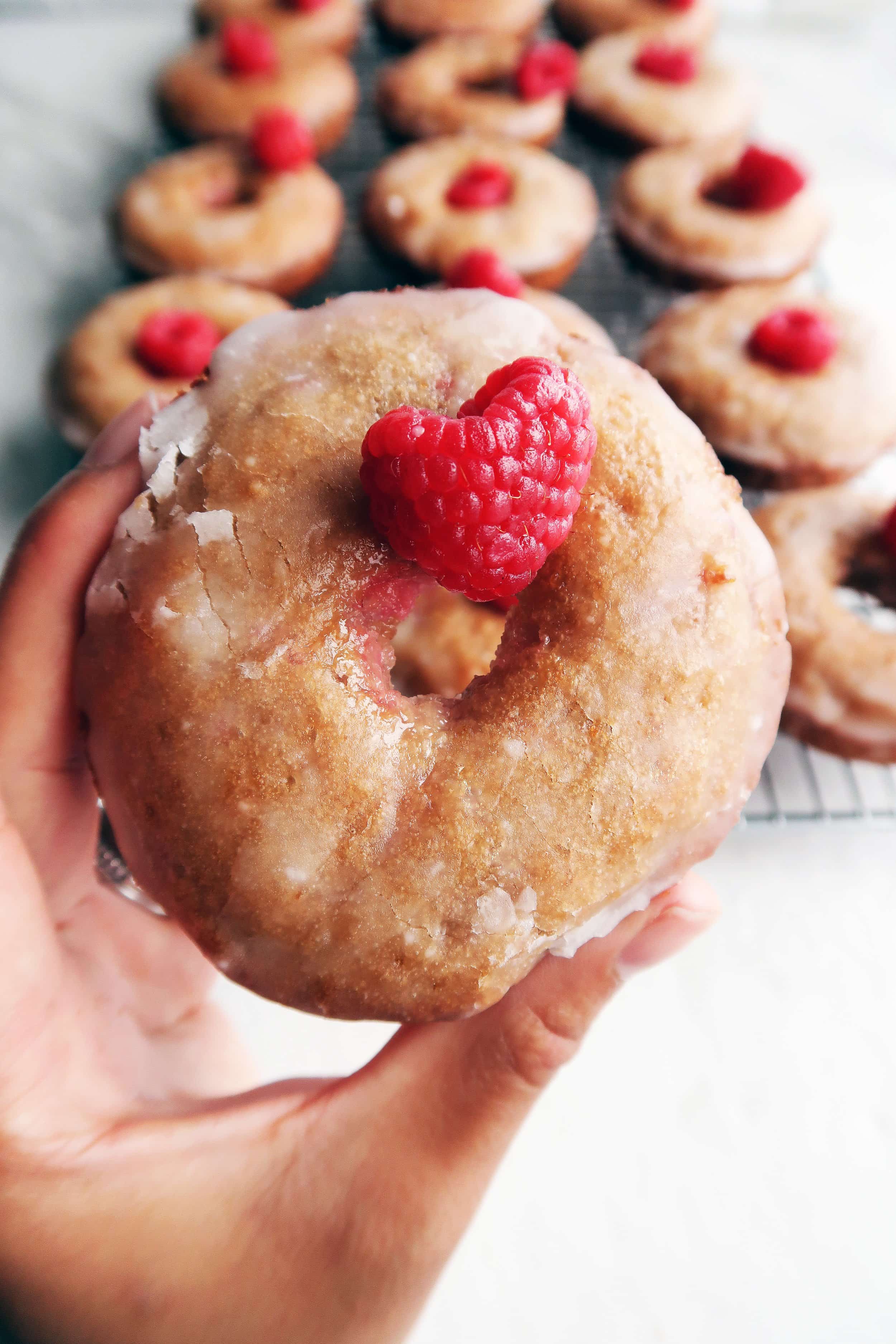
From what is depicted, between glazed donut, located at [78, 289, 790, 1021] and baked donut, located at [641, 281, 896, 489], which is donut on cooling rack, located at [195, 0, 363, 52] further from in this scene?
glazed donut, located at [78, 289, 790, 1021]

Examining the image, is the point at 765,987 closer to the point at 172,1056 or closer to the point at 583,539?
the point at 172,1056

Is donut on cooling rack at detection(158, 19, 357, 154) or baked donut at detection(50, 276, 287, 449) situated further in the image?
donut on cooling rack at detection(158, 19, 357, 154)

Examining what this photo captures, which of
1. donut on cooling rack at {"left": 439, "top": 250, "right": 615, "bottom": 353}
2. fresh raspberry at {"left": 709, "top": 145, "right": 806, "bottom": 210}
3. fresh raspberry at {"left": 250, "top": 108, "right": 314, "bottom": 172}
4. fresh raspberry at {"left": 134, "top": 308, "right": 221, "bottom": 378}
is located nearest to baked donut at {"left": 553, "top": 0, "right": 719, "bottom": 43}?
fresh raspberry at {"left": 709, "top": 145, "right": 806, "bottom": 210}

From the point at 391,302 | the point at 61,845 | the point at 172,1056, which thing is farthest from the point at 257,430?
the point at 172,1056

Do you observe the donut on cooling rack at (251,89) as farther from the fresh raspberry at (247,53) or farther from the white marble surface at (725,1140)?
the white marble surface at (725,1140)

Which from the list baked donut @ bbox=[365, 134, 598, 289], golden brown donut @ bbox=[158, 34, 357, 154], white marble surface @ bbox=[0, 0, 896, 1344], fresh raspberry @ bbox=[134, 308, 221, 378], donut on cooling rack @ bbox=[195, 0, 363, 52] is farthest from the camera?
donut on cooling rack @ bbox=[195, 0, 363, 52]

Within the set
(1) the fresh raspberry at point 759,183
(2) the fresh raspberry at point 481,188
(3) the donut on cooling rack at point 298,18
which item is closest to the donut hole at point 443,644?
(2) the fresh raspberry at point 481,188

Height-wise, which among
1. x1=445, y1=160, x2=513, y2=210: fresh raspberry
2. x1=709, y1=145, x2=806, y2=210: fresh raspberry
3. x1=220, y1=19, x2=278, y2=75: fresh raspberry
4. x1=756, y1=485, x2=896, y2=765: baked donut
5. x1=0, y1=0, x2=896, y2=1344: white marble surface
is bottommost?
x1=0, y1=0, x2=896, y2=1344: white marble surface
